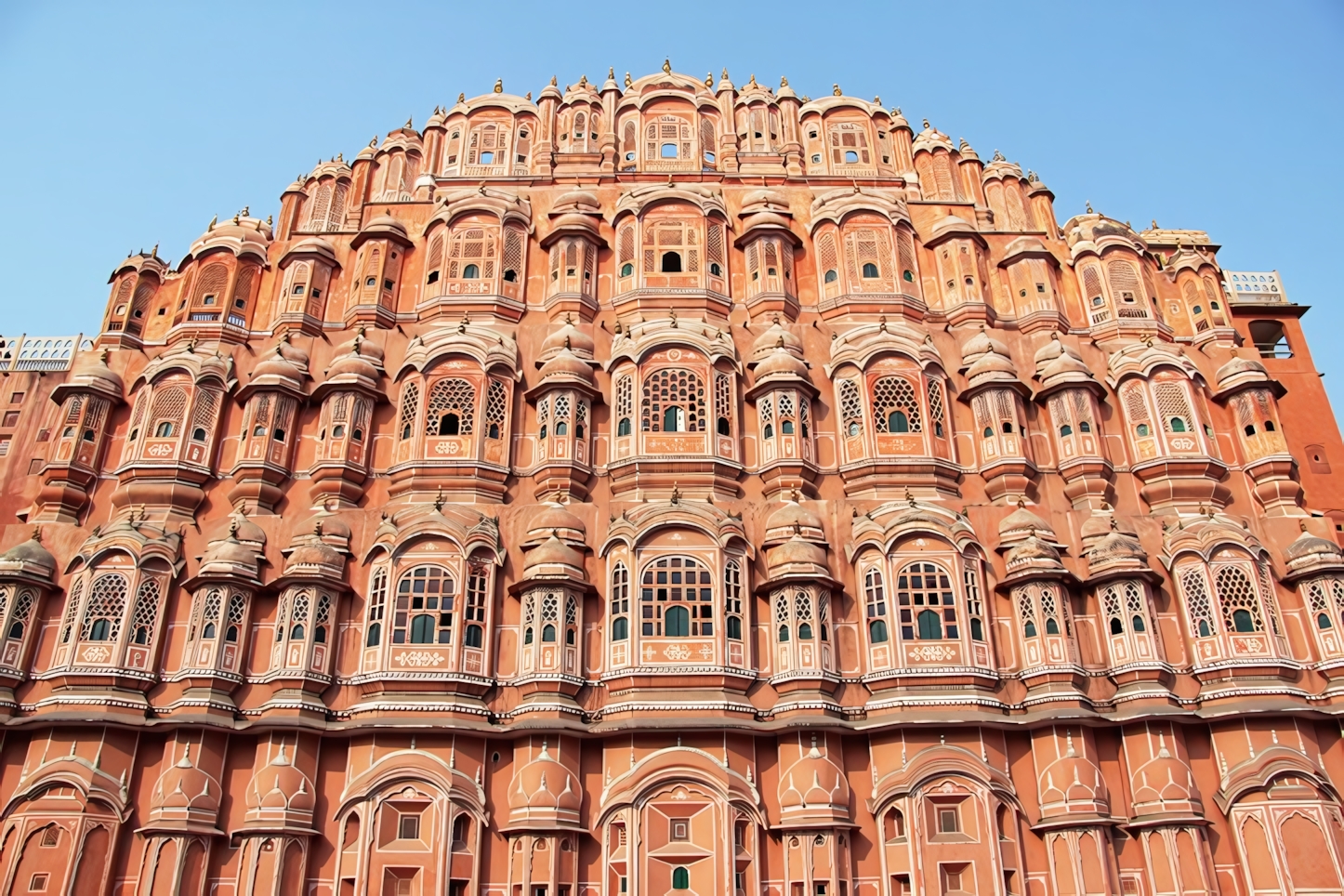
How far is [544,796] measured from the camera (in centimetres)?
2002

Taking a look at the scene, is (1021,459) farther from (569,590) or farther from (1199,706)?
(569,590)

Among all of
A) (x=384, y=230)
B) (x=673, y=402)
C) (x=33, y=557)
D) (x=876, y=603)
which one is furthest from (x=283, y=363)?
(x=876, y=603)

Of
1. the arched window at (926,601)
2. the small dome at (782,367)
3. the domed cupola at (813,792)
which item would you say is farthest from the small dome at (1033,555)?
the small dome at (782,367)

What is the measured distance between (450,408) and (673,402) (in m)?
5.44

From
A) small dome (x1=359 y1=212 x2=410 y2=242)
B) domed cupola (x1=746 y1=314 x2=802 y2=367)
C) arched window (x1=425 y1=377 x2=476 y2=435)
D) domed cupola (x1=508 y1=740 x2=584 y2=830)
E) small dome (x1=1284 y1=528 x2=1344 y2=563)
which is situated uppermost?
small dome (x1=359 y1=212 x2=410 y2=242)

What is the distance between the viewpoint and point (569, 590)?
22078 millimetres

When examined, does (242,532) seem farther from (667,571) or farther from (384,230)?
(384,230)

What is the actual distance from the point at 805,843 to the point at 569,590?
6.96 m

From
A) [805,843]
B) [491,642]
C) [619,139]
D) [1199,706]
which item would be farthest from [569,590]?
[619,139]

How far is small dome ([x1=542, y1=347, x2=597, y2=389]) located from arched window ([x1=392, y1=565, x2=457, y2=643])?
18.3 feet

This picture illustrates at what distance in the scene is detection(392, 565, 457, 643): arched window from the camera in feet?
71.6

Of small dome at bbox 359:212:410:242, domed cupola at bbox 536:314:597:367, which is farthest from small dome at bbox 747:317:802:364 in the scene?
small dome at bbox 359:212:410:242

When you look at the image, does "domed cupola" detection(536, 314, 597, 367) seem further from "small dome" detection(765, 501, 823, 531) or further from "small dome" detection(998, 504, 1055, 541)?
"small dome" detection(998, 504, 1055, 541)

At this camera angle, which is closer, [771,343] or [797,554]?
[797,554]
